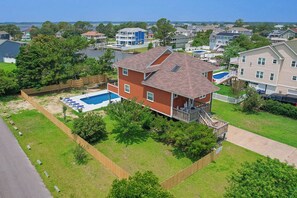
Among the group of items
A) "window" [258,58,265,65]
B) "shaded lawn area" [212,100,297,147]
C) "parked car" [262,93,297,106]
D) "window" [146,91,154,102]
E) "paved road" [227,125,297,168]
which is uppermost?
"window" [258,58,265,65]

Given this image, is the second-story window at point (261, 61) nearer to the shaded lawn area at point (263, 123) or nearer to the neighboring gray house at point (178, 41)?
the shaded lawn area at point (263, 123)

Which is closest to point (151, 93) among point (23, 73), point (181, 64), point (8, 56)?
point (181, 64)

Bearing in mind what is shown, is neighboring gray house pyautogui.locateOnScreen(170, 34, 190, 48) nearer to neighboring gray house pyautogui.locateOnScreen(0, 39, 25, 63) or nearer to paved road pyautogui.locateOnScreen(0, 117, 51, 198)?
neighboring gray house pyautogui.locateOnScreen(0, 39, 25, 63)

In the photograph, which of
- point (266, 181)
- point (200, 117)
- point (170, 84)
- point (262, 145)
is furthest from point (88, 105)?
point (266, 181)

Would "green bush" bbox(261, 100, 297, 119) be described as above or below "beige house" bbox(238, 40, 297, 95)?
below

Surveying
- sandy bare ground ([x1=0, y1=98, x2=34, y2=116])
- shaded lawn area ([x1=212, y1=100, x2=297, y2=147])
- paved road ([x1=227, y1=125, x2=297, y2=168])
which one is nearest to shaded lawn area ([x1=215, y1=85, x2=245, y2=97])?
shaded lawn area ([x1=212, y1=100, x2=297, y2=147])

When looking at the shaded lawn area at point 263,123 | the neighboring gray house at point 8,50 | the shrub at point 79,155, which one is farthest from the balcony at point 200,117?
the neighboring gray house at point 8,50
